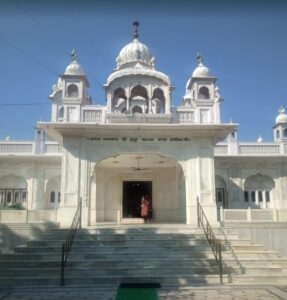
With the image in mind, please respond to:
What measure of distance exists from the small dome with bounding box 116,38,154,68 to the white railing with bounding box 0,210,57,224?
10.6 m

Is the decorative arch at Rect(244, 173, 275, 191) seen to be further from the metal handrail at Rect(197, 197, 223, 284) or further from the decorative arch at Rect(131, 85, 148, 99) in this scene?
the decorative arch at Rect(131, 85, 148, 99)

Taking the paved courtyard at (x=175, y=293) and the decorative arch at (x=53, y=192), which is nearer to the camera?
the paved courtyard at (x=175, y=293)

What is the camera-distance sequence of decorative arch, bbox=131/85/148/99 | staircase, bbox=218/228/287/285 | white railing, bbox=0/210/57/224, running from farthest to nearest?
decorative arch, bbox=131/85/148/99
white railing, bbox=0/210/57/224
staircase, bbox=218/228/287/285

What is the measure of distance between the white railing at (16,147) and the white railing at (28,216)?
25.8 feet

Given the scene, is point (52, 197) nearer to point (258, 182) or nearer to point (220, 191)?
point (220, 191)

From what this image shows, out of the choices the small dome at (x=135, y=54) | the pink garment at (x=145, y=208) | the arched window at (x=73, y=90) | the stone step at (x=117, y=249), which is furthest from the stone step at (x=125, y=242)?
the arched window at (x=73, y=90)

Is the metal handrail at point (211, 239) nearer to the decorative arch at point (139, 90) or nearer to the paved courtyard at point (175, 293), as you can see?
the paved courtyard at point (175, 293)

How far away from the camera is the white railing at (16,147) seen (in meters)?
20.7

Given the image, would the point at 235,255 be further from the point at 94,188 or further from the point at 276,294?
the point at 94,188

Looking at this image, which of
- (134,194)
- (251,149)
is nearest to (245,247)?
(134,194)

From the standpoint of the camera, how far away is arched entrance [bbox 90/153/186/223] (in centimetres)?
1766

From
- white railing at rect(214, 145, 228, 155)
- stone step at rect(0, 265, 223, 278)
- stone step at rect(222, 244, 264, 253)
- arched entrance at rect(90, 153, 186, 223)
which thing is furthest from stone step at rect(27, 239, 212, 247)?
white railing at rect(214, 145, 228, 155)

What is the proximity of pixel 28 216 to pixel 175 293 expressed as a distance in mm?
7780

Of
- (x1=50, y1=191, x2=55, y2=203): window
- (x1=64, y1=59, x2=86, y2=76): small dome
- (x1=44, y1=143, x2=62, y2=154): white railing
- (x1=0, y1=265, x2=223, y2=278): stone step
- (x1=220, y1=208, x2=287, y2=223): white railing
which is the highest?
(x1=64, y1=59, x2=86, y2=76): small dome
